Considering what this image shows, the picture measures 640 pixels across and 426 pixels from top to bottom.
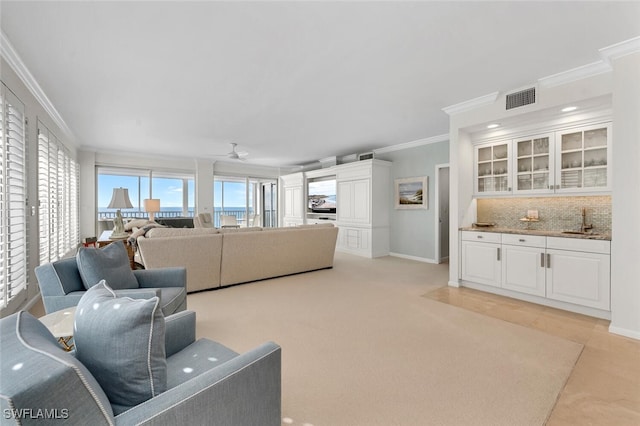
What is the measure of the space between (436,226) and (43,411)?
603cm

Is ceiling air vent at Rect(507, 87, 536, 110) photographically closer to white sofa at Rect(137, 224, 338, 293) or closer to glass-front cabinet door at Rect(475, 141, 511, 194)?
glass-front cabinet door at Rect(475, 141, 511, 194)

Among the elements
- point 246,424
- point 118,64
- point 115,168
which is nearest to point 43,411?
point 246,424

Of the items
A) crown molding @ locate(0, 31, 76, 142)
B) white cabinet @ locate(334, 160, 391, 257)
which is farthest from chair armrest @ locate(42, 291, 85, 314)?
white cabinet @ locate(334, 160, 391, 257)

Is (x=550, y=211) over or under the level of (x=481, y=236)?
over

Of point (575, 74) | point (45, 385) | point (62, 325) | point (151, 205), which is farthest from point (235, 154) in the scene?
point (45, 385)

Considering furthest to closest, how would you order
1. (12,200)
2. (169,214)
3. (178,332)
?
(169,214), (12,200), (178,332)

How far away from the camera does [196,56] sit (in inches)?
108

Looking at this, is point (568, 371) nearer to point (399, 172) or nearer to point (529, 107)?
point (529, 107)

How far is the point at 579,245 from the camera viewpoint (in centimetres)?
313

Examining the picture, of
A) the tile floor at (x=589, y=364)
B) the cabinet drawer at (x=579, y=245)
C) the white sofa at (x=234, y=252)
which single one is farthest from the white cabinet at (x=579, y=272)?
the white sofa at (x=234, y=252)

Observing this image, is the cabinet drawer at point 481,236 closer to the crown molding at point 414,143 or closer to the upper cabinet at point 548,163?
the upper cabinet at point 548,163

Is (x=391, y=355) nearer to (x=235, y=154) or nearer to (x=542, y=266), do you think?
(x=542, y=266)

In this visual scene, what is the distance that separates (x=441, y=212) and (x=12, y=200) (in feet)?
20.6

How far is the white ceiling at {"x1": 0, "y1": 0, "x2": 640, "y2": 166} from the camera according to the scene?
2.13m
